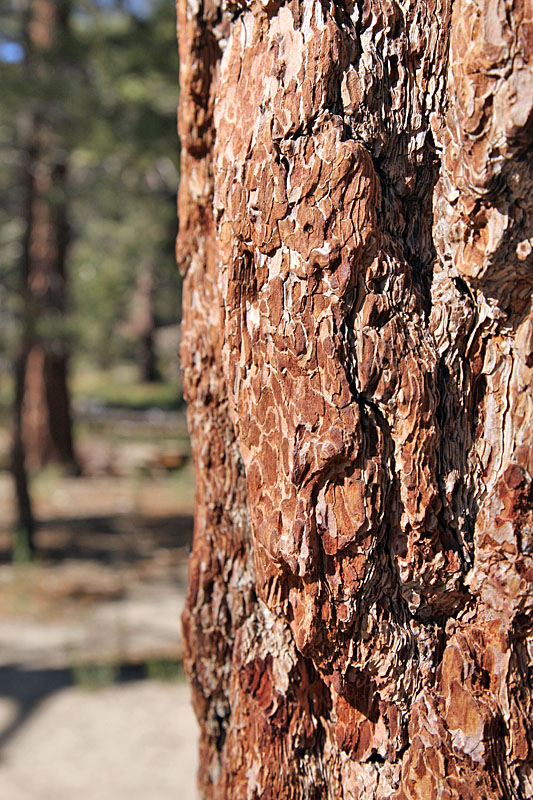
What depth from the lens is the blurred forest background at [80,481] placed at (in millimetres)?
4148

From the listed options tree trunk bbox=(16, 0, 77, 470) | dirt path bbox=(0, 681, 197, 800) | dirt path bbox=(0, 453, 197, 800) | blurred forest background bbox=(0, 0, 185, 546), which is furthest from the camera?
tree trunk bbox=(16, 0, 77, 470)

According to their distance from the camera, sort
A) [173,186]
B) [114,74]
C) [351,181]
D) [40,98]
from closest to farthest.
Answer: [351,181]
[40,98]
[114,74]
[173,186]

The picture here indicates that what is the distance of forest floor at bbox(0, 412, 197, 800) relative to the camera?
3814 mm

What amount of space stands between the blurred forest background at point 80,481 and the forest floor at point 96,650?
0.01 meters

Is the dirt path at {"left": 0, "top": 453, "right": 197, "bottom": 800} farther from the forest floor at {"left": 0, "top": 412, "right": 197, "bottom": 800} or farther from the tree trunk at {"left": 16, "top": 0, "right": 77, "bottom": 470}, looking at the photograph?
the tree trunk at {"left": 16, "top": 0, "right": 77, "bottom": 470}

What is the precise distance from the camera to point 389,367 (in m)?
1.11

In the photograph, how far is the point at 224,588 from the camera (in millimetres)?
1502

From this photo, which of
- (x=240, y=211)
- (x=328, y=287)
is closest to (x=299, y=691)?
(x=328, y=287)

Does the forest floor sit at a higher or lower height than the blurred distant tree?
lower

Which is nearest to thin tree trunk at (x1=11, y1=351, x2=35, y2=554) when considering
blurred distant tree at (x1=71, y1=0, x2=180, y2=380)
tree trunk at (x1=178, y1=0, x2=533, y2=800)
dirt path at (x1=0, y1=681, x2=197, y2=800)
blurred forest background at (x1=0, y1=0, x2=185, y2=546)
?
blurred forest background at (x1=0, y1=0, x2=185, y2=546)

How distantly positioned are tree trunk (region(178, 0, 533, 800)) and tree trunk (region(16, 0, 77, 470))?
6.01 metres

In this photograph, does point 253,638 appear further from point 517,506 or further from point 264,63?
point 264,63

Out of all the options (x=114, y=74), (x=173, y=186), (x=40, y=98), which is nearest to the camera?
(x=40, y=98)

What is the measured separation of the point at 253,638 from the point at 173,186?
1146 centimetres
